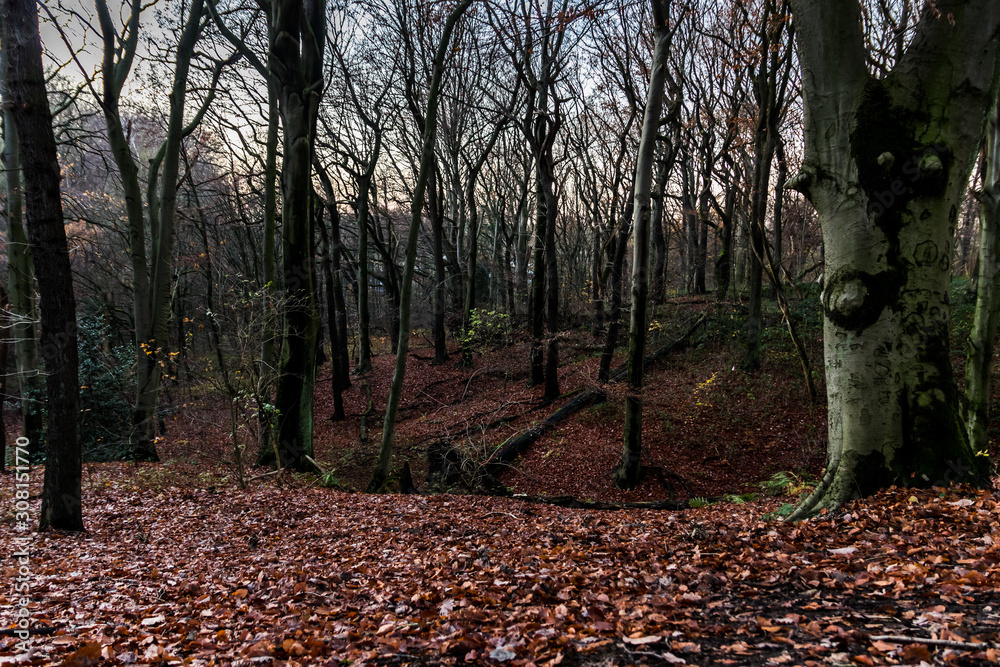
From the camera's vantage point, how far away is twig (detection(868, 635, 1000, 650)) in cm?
191

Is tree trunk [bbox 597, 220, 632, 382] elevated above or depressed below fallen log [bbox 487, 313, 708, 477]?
above

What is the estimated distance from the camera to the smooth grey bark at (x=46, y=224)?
4.84 m

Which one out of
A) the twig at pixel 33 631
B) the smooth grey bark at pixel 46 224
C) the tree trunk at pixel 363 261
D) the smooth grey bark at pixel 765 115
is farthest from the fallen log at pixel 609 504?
the tree trunk at pixel 363 261

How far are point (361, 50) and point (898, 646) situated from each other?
63.0 ft

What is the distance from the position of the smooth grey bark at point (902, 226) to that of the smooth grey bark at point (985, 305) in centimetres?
309

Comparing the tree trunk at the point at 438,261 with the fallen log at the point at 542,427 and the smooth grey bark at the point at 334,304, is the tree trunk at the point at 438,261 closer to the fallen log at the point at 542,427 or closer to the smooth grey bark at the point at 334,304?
the smooth grey bark at the point at 334,304

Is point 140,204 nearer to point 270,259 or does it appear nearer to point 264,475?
point 270,259

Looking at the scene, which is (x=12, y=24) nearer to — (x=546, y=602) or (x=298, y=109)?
(x=298, y=109)

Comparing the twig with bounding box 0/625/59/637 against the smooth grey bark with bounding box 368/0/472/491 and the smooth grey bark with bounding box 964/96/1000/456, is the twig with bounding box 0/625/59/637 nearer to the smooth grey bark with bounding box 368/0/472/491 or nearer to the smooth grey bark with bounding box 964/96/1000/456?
the smooth grey bark with bounding box 368/0/472/491

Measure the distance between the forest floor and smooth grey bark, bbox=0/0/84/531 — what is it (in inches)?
47.4

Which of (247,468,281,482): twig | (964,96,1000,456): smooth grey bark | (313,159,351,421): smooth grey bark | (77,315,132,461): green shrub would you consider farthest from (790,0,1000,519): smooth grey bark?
(77,315,132,461): green shrub

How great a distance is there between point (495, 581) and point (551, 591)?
1.55ft

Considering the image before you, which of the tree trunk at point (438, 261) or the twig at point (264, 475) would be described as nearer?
the twig at point (264, 475)

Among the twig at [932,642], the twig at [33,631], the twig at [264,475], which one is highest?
the twig at [932,642]
